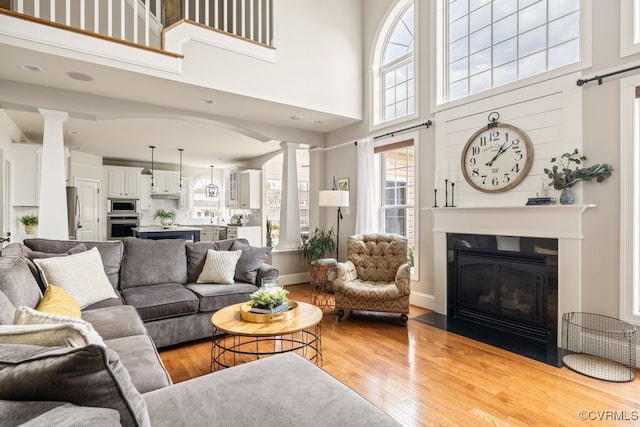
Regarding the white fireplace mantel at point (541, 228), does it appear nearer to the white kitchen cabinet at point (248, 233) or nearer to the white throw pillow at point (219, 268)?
the white throw pillow at point (219, 268)

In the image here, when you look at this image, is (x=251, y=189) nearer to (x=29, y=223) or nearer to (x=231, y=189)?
(x=231, y=189)

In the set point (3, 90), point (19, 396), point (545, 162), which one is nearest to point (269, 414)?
point (19, 396)

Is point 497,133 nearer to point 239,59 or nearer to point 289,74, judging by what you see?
point 289,74

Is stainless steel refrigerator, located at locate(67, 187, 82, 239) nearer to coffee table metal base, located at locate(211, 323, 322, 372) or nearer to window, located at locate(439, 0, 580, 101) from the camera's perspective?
coffee table metal base, located at locate(211, 323, 322, 372)

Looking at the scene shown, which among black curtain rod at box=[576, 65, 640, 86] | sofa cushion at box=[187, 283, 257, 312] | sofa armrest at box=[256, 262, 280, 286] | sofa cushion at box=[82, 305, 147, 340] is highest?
black curtain rod at box=[576, 65, 640, 86]

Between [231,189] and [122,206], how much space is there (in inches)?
111

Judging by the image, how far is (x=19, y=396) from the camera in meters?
0.76

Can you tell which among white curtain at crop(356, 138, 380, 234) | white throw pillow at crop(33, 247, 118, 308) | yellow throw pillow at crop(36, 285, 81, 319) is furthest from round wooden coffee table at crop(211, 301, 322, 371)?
white curtain at crop(356, 138, 380, 234)

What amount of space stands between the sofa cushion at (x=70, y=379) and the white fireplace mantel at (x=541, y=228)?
3380 mm

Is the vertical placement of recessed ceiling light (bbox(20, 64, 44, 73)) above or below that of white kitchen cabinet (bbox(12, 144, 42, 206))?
above

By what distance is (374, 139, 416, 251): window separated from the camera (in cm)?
464

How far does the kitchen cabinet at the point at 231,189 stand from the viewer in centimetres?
940

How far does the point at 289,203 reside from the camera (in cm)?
566

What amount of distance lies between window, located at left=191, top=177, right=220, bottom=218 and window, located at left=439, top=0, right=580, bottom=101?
812cm
